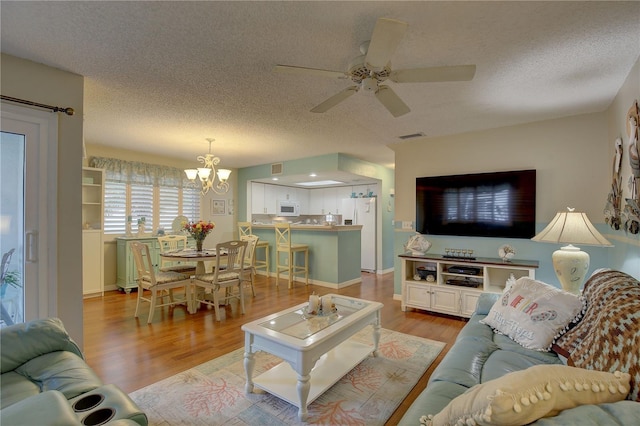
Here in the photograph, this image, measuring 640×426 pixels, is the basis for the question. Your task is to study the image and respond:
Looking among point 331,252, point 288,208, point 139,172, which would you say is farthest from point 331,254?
point 139,172

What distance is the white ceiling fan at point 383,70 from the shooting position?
1.51 meters

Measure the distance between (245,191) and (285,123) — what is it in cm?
365

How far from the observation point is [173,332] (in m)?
3.28

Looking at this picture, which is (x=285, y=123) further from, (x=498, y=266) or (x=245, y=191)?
(x=245, y=191)

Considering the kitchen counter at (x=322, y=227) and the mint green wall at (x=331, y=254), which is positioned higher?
the kitchen counter at (x=322, y=227)

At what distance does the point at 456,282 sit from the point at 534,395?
10.8 ft

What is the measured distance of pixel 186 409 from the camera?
6.52ft

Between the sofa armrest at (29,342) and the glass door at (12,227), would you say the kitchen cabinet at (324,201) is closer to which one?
the glass door at (12,227)

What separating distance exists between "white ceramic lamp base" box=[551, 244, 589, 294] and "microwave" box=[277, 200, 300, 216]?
6059mm

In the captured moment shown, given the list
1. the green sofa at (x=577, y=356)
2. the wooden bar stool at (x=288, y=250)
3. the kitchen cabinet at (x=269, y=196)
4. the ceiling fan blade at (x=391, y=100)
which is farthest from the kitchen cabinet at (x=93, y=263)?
the green sofa at (x=577, y=356)

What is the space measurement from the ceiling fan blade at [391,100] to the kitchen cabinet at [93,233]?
4.81 metres

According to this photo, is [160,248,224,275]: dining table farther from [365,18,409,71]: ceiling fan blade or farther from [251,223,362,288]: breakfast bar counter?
[365,18,409,71]: ceiling fan blade

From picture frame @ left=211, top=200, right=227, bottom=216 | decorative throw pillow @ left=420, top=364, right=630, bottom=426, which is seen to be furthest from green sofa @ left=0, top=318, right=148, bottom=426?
picture frame @ left=211, top=200, right=227, bottom=216

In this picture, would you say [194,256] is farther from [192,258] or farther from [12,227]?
[12,227]
